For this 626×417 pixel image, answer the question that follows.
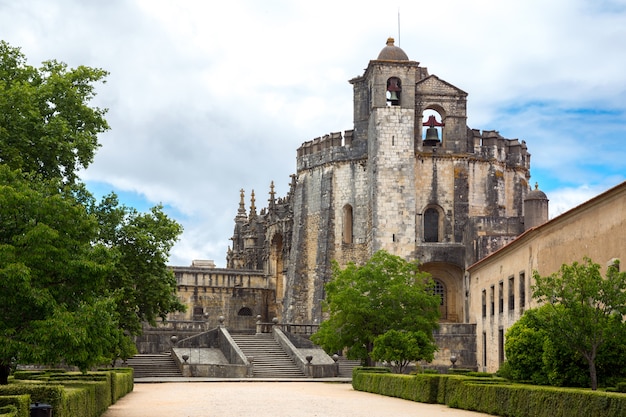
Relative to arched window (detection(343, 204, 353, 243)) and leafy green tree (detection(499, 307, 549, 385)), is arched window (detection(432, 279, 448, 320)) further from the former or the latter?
leafy green tree (detection(499, 307, 549, 385))

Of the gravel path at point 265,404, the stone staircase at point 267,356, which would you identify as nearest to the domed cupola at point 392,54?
the stone staircase at point 267,356

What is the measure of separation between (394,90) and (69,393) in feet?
141

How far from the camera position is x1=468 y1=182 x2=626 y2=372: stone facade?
26641mm

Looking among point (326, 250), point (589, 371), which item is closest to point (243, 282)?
point (326, 250)

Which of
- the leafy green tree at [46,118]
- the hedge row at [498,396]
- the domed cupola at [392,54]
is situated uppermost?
the domed cupola at [392,54]

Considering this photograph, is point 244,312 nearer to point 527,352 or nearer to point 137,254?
point 137,254

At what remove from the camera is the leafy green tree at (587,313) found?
21141 millimetres

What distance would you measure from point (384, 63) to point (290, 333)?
57.8 ft

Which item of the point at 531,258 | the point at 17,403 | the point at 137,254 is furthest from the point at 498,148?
the point at 17,403

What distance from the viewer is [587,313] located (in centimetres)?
2122

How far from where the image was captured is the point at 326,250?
60781 mm

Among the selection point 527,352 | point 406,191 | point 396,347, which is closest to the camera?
point 527,352

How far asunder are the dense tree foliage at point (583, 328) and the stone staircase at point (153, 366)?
90.8 feet

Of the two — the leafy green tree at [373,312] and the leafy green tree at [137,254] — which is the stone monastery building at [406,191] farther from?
the leafy green tree at [137,254]
